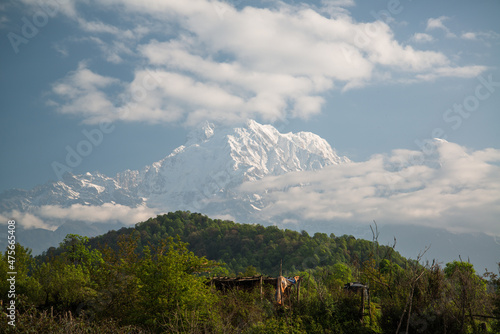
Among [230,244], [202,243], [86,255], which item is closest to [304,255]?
[230,244]

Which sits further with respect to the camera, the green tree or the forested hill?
Result: the forested hill

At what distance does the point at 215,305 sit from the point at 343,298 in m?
7.42

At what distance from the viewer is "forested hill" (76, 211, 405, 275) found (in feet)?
313

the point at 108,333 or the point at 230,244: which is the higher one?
the point at 230,244

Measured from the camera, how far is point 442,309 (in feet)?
58.7

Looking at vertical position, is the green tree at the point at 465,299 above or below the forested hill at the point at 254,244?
below

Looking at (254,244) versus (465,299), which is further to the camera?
(254,244)

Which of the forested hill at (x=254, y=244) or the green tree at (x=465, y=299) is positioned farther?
the forested hill at (x=254, y=244)

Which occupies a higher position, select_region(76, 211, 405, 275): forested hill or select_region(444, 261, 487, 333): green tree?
select_region(76, 211, 405, 275): forested hill

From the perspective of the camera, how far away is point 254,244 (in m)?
106

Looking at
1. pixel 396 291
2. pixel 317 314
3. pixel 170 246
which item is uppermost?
pixel 170 246

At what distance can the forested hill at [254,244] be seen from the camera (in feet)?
313

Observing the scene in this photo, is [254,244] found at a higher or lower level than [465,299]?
higher

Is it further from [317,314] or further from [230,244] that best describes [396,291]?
[230,244]
